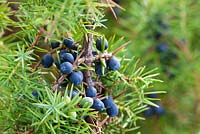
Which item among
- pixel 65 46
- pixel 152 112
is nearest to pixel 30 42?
pixel 65 46

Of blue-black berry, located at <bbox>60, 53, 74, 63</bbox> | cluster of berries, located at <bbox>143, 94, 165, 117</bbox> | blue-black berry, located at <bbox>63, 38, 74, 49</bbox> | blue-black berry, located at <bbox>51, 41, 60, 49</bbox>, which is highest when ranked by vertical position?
blue-black berry, located at <bbox>63, 38, 74, 49</bbox>

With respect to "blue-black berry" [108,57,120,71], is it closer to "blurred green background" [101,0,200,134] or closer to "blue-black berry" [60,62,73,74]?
"blue-black berry" [60,62,73,74]

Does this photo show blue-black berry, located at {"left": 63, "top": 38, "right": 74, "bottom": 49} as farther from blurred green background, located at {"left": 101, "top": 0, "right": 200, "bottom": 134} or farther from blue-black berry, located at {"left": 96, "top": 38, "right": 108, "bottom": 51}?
blurred green background, located at {"left": 101, "top": 0, "right": 200, "bottom": 134}

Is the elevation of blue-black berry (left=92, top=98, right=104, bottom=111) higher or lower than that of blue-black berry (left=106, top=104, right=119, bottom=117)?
higher

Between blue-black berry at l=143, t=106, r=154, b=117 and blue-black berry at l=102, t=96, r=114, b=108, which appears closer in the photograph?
blue-black berry at l=102, t=96, r=114, b=108

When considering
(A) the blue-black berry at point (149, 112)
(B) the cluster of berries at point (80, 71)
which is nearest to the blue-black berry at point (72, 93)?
(B) the cluster of berries at point (80, 71)

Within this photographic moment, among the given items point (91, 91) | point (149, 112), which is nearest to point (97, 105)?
point (91, 91)

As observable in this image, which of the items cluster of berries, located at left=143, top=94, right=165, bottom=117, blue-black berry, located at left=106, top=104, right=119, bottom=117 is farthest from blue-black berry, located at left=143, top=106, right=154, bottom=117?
blue-black berry, located at left=106, top=104, right=119, bottom=117
